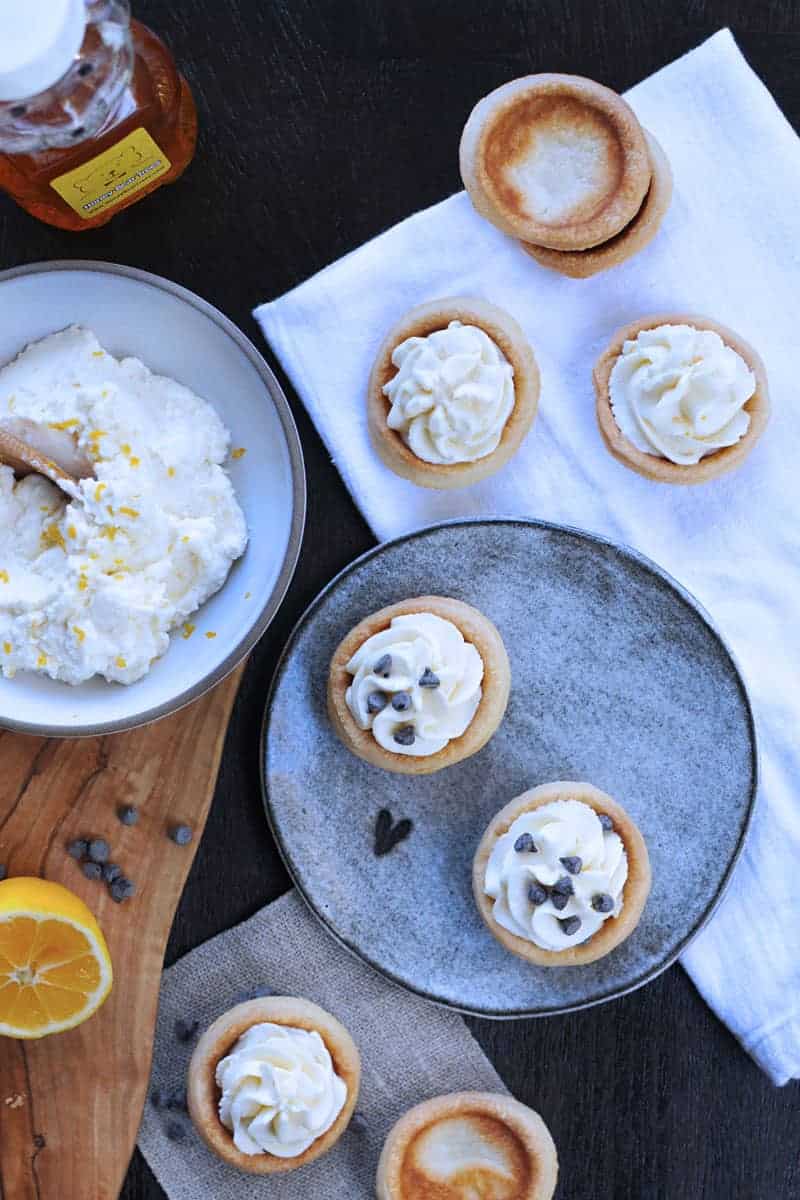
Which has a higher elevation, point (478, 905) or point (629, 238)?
point (629, 238)

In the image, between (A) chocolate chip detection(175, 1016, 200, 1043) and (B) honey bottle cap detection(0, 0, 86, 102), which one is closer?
(B) honey bottle cap detection(0, 0, 86, 102)

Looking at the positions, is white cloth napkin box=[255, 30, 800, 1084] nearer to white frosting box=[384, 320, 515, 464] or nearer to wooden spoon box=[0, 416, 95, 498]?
white frosting box=[384, 320, 515, 464]

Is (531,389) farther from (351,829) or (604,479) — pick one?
(351,829)

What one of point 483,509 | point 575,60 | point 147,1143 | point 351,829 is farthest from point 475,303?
point 147,1143

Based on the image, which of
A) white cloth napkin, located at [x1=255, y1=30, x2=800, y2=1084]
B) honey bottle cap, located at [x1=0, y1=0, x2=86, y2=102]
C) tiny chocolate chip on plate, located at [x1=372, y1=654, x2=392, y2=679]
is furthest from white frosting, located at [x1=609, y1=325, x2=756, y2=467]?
honey bottle cap, located at [x1=0, y1=0, x2=86, y2=102]

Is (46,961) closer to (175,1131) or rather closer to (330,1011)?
(175,1131)
